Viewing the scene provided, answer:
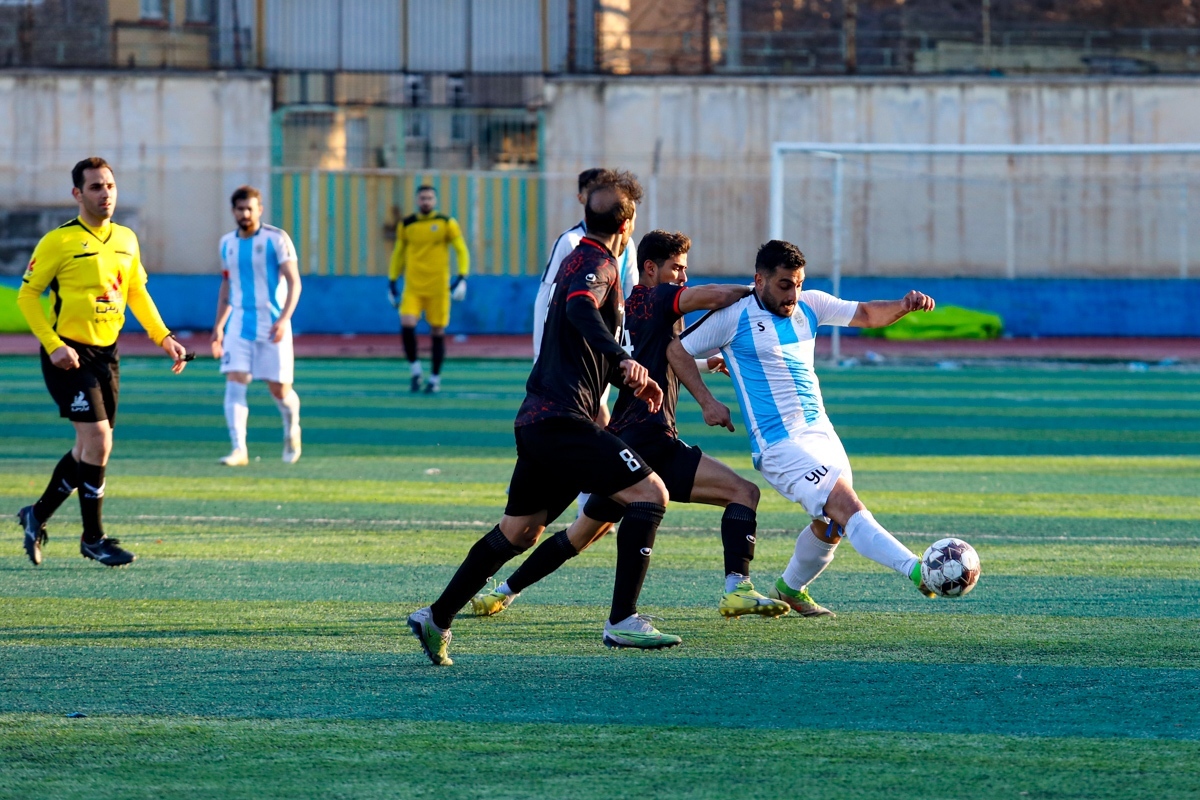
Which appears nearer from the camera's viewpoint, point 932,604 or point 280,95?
point 932,604

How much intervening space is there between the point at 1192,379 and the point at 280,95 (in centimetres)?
1793

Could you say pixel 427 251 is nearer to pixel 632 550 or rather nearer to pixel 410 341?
pixel 410 341

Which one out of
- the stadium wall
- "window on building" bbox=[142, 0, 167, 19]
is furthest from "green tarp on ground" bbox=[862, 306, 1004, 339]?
"window on building" bbox=[142, 0, 167, 19]

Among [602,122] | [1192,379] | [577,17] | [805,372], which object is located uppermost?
[577,17]

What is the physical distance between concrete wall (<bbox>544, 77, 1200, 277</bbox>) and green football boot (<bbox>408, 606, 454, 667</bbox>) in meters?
21.9

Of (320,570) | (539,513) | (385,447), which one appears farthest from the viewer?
(385,447)

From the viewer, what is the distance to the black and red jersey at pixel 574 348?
17.4ft

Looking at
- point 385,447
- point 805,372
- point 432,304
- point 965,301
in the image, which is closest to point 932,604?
point 805,372

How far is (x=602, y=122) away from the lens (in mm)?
28531

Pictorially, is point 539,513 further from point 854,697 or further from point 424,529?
point 424,529

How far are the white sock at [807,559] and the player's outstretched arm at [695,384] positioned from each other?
0.54 metres

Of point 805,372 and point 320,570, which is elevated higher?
point 805,372

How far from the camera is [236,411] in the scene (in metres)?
11.3

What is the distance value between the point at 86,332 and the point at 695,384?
3.00 meters
